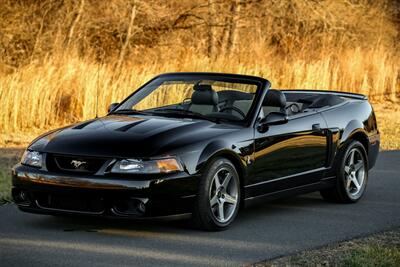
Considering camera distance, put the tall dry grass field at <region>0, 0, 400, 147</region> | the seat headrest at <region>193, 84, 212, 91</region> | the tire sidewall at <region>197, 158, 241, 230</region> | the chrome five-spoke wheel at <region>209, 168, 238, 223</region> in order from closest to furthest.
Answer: the tire sidewall at <region>197, 158, 241, 230</region> → the chrome five-spoke wheel at <region>209, 168, 238, 223</region> → the seat headrest at <region>193, 84, 212, 91</region> → the tall dry grass field at <region>0, 0, 400, 147</region>

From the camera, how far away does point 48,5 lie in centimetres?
2417

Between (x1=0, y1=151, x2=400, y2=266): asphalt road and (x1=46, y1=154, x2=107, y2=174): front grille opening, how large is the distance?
20.4 inches

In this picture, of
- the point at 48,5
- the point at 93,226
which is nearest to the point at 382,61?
the point at 48,5

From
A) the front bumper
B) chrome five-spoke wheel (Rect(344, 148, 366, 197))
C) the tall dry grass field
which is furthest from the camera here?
the tall dry grass field

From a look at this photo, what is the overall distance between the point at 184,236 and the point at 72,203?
896 millimetres

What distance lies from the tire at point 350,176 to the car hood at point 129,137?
165 centimetres

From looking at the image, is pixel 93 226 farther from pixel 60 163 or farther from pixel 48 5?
pixel 48 5

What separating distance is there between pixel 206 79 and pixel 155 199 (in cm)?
192

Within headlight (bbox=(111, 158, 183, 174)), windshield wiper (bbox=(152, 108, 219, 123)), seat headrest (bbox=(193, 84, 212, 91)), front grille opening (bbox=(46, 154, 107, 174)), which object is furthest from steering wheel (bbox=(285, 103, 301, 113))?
front grille opening (bbox=(46, 154, 107, 174))

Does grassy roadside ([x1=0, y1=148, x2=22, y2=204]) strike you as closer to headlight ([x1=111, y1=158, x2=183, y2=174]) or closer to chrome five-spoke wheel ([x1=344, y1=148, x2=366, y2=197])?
headlight ([x1=111, y1=158, x2=183, y2=174])

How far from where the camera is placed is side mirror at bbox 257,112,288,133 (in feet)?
27.4

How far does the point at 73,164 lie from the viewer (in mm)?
7508

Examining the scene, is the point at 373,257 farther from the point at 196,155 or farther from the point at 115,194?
the point at 115,194

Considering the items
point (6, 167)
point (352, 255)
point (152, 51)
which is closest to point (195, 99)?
point (352, 255)
